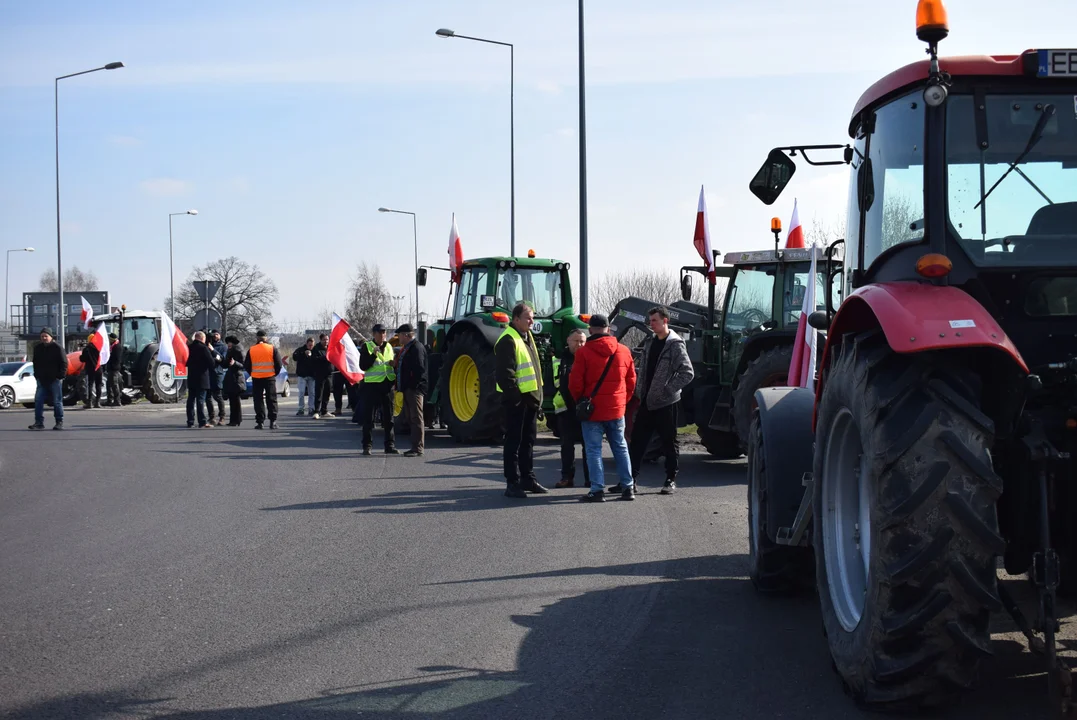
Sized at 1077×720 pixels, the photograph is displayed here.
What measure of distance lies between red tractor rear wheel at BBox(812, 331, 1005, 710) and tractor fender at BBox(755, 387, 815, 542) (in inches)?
69.3

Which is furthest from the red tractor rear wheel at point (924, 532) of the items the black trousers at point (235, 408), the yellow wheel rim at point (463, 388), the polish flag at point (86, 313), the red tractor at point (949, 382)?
the polish flag at point (86, 313)

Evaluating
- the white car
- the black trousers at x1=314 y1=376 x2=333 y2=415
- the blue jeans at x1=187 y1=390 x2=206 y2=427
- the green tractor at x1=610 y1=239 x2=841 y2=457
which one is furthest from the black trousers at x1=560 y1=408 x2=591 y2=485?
the white car

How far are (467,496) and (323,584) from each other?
436cm

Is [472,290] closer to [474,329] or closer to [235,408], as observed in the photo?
[474,329]

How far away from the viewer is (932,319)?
404cm

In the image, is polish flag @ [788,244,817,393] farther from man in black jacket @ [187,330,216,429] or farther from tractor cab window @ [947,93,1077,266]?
man in black jacket @ [187,330,216,429]

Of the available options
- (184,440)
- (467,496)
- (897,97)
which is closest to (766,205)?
(897,97)

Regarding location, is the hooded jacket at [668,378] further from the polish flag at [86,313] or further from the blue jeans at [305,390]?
the polish flag at [86,313]

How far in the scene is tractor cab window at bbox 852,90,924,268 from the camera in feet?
15.6

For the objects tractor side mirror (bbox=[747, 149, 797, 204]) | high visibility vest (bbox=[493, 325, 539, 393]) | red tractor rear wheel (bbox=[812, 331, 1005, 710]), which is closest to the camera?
red tractor rear wheel (bbox=[812, 331, 1005, 710])

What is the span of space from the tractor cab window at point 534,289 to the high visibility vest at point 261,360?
18.5 feet

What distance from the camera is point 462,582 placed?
7242mm

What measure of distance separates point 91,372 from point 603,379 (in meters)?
22.7

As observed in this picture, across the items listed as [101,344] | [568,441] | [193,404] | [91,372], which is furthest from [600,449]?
[91,372]
